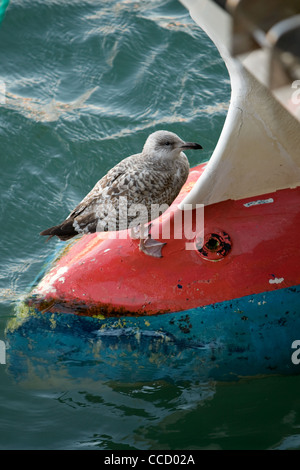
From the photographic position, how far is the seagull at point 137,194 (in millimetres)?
4047

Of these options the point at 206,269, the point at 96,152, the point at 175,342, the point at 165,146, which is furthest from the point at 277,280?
the point at 96,152

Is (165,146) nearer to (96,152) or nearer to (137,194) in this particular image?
(137,194)

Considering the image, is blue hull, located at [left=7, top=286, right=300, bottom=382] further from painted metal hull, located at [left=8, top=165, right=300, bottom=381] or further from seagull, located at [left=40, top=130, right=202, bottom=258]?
seagull, located at [left=40, top=130, right=202, bottom=258]

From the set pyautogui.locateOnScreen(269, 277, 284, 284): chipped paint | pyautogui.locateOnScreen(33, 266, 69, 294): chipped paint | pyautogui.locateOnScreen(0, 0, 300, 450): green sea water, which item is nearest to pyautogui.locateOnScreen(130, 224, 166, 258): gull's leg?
pyautogui.locateOnScreen(33, 266, 69, 294): chipped paint

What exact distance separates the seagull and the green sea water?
88cm

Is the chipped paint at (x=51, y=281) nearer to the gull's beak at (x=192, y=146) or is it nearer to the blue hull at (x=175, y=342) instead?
the blue hull at (x=175, y=342)

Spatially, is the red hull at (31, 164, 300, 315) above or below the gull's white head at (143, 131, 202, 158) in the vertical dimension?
below

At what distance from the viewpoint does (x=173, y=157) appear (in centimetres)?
420

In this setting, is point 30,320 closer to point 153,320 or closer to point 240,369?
point 153,320

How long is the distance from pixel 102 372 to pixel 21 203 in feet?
7.56

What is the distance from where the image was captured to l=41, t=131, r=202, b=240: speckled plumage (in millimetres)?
4047

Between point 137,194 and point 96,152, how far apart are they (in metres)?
2.61

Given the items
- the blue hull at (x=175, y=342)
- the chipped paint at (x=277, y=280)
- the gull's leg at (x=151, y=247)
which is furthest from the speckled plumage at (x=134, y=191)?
the chipped paint at (x=277, y=280)
